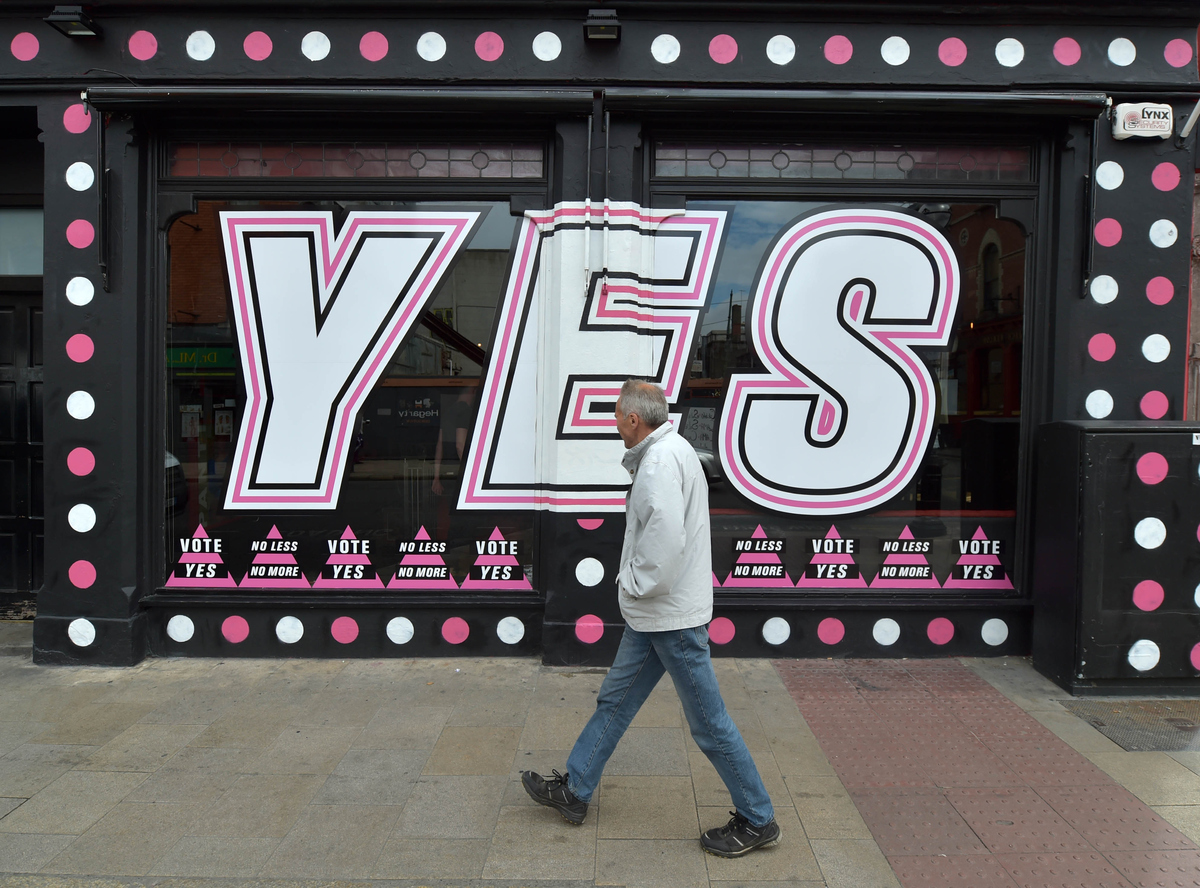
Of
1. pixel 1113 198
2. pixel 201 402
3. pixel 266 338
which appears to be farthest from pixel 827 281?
pixel 201 402

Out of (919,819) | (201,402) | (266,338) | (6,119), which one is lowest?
(919,819)

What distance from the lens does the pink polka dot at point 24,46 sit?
5.37 meters

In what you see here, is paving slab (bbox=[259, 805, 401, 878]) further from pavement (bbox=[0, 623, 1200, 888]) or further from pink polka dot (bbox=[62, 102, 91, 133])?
pink polka dot (bbox=[62, 102, 91, 133])

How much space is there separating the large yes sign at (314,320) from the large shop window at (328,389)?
0.03ft

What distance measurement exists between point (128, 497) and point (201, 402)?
32.4 inches

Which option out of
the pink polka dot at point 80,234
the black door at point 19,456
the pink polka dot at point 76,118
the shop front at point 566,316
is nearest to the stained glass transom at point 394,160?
the shop front at point 566,316

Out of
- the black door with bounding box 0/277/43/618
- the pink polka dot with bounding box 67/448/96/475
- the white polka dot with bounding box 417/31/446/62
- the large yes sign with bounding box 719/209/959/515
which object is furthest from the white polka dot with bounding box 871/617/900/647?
the black door with bounding box 0/277/43/618

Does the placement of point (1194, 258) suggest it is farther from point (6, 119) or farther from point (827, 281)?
point (6, 119)

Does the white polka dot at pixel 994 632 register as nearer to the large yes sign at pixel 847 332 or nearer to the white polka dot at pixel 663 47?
the large yes sign at pixel 847 332

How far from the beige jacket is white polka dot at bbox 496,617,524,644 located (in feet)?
7.88

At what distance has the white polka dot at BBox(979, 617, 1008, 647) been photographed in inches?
220

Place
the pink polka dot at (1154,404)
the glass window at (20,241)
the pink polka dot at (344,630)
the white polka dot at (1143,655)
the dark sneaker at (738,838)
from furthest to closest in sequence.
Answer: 1. the glass window at (20,241)
2. the pink polka dot at (344,630)
3. the pink polka dot at (1154,404)
4. the white polka dot at (1143,655)
5. the dark sneaker at (738,838)

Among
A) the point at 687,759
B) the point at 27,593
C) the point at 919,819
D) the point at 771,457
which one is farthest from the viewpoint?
the point at 27,593

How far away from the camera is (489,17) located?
5.33 metres
